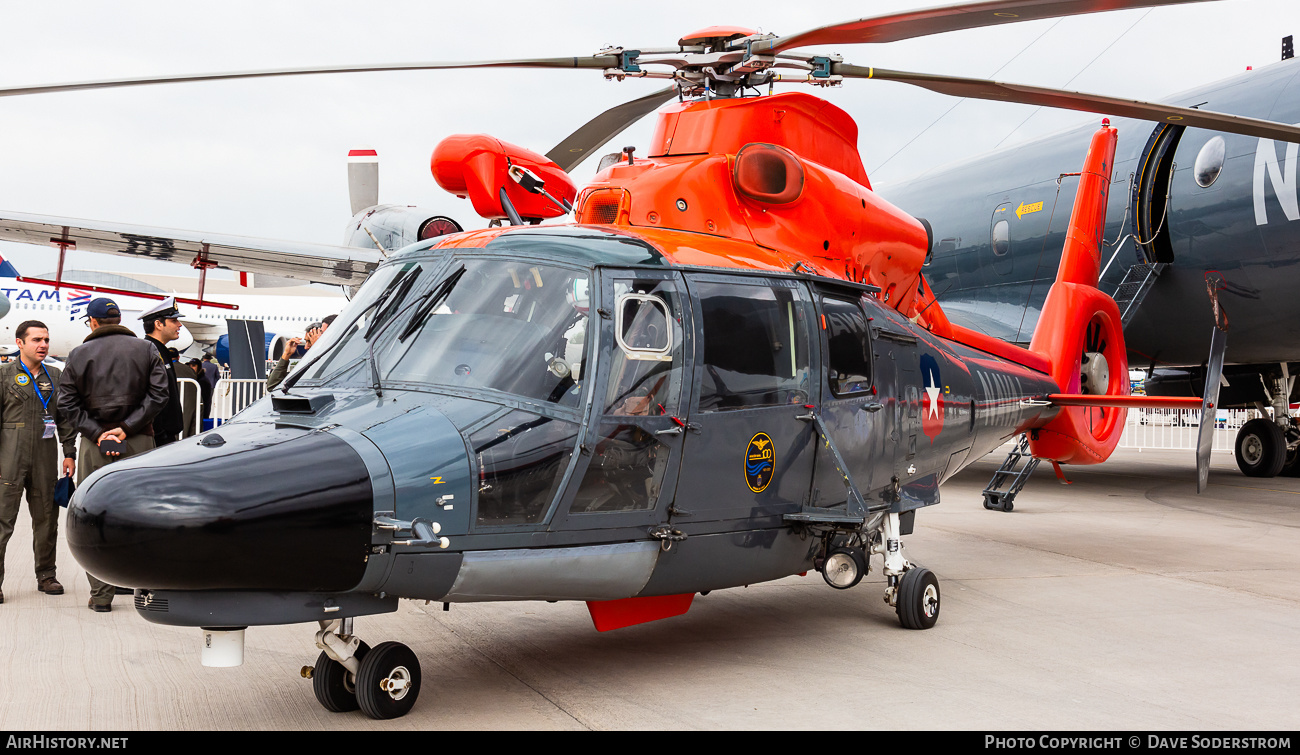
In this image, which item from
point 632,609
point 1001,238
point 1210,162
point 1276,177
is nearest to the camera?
point 632,609

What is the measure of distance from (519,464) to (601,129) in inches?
155

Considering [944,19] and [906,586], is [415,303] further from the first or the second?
[906,586]

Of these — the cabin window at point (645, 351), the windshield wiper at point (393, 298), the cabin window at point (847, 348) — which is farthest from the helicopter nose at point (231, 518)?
the cabin window at point (847, 348)

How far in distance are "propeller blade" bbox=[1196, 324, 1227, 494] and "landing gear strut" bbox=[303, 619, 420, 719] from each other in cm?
696

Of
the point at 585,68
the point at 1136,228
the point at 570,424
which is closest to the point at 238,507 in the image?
the point at 570,424

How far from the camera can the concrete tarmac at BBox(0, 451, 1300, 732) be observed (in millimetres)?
4207

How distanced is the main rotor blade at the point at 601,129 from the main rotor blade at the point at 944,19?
163cm

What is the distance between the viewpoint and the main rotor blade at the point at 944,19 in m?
4.72

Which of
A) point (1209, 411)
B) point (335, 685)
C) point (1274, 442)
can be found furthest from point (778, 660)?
point (1274, 442)

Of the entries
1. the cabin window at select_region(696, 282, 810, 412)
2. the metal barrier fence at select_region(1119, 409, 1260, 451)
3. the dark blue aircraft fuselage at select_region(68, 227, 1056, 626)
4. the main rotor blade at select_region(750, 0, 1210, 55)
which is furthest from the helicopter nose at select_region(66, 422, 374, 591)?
the metal barrier fence at select_region(1119, 409, 1260, 451)

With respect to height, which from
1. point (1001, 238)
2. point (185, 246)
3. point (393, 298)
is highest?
point (1001, 238)

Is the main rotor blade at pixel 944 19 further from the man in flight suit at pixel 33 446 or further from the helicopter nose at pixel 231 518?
the man in flight suit at pixel 33 446

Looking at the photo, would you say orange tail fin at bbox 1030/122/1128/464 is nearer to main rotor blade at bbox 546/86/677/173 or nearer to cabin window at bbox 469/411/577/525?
main rotor blade at bbox 546/86/677/173

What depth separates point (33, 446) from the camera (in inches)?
260
